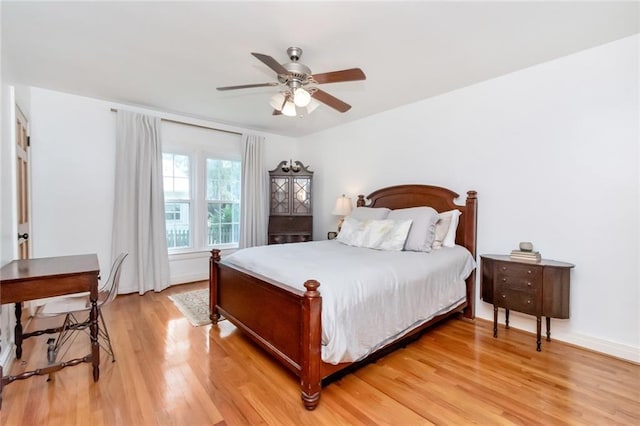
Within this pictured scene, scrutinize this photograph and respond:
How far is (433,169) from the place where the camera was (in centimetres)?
359

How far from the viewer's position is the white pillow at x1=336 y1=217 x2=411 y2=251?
9.73 ft

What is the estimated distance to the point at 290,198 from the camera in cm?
510

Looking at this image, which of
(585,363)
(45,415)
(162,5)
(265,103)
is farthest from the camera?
(265,103)

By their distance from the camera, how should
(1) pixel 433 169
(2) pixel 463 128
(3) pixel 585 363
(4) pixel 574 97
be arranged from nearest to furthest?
(3) pixel 585 363 → (4) pixel 574 97 → (2) pixel 463 128 → (1) pixel 433 169

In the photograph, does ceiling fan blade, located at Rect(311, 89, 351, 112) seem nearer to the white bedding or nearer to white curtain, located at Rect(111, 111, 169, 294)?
the white bedding

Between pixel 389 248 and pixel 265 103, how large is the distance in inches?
97.6

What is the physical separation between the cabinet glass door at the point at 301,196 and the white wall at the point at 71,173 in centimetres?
256

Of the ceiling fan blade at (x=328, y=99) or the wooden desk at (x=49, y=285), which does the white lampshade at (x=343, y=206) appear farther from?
the wooden desk at (x=49, y=285)

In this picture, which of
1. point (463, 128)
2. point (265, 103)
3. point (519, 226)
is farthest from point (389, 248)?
point (265, 103)

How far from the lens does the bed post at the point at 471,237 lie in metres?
3.13

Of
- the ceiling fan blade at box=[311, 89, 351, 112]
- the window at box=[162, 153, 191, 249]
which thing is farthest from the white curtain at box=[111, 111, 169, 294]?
the ceiling fan blade at box=[311, 89, 351, 112]

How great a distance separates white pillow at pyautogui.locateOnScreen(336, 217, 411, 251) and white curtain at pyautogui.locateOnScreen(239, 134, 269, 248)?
81.8 inches

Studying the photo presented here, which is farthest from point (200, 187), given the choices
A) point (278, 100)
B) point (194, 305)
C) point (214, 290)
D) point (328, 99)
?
point (328, 99)

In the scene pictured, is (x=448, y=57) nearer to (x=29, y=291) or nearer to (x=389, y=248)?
(x=389, y=248)
